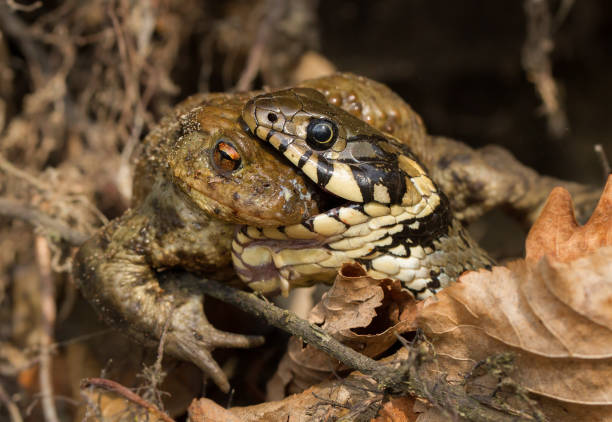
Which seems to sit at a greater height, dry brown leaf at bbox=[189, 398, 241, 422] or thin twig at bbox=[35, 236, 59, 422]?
dry brown leaf at bbox=[189, 398, 241, 422]

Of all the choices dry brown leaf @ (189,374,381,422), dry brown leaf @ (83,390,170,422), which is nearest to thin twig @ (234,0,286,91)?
dry brown leaf @ (83,390,170,422)

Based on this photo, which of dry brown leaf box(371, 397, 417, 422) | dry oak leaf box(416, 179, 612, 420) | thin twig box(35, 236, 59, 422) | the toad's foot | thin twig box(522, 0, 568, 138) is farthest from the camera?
thin twig box(522, 0, 568, 138)

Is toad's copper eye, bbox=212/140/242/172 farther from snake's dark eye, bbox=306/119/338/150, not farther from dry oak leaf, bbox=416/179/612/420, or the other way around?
dry oak leaf, bbox=416/179/612/420

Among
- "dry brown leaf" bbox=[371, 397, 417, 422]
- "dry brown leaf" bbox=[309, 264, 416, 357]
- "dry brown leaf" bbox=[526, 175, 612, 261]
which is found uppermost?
"dry brown leaf" bbox=[526, 175, 612, 261]

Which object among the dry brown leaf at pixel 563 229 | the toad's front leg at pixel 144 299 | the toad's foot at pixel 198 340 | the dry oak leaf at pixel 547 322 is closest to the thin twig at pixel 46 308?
the toad's front leg at pixel 144 299

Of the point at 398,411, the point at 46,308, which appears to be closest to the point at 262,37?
the point at 46,308

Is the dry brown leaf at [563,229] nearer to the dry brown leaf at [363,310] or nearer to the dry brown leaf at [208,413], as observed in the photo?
the dry brown leaf at [363,310]

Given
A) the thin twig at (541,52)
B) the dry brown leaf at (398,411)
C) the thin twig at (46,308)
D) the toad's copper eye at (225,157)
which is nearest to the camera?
the dry brown leaf at (398,411)
